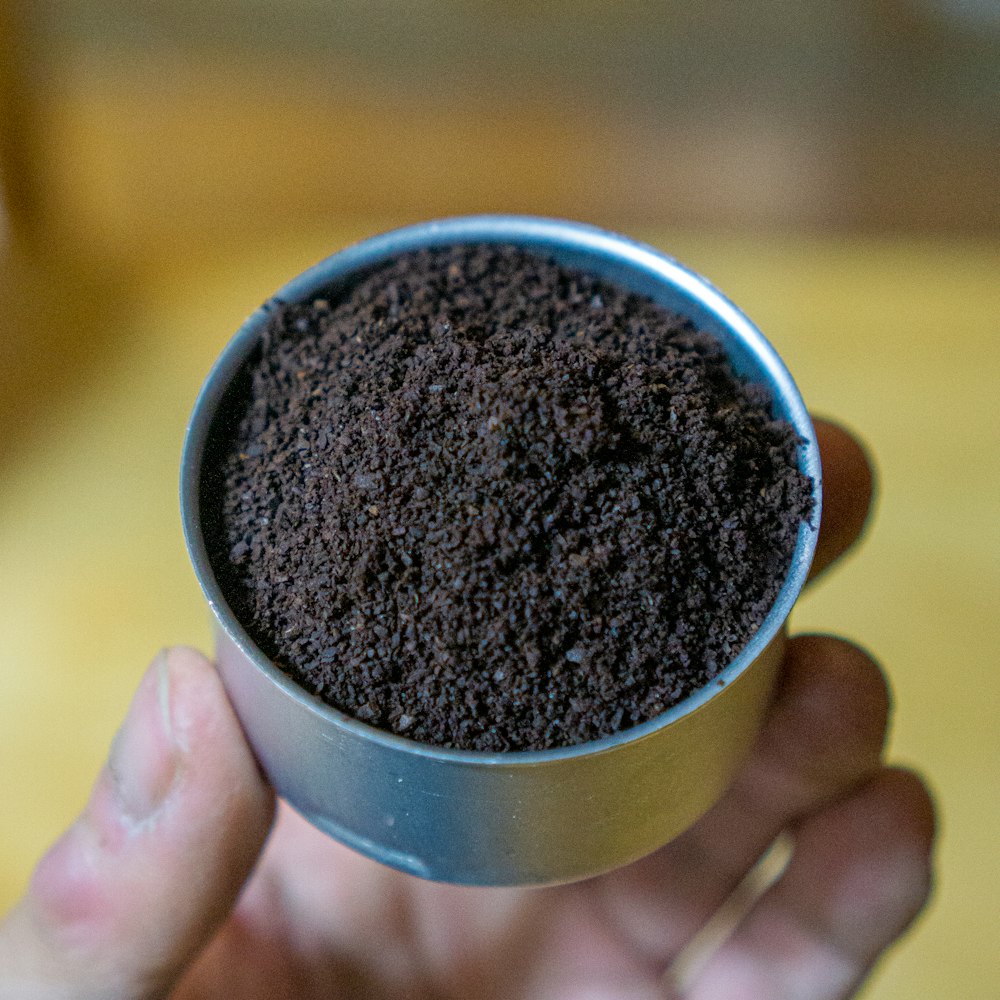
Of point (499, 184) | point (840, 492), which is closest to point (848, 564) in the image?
point (840, 492)

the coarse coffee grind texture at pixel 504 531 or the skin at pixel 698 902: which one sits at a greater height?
the coarse coffee grind texture at pixel 504 531

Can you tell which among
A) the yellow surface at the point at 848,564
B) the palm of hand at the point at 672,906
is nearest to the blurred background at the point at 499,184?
the yellow surface at the point at 848,564

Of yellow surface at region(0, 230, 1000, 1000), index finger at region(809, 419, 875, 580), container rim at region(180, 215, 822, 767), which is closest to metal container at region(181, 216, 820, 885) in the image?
container rim at region(180, 215, 822, 767)

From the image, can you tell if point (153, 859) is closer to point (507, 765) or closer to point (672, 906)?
point (507, 765)

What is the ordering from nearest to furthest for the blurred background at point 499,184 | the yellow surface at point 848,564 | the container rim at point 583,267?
1. the container rim at point 583,267
2. the yellow surface at point 848,564
3. the blurred background at point 499,184

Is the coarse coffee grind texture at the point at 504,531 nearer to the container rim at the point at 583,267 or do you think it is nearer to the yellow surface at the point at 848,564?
the container rim at the point at 583,267

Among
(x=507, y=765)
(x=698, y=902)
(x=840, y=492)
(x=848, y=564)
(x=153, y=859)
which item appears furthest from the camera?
(x=848, y=564)
